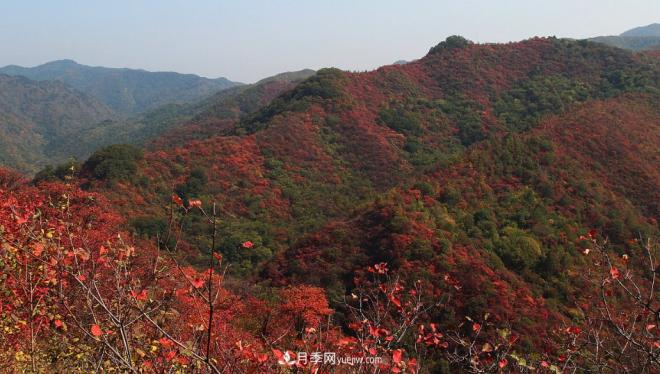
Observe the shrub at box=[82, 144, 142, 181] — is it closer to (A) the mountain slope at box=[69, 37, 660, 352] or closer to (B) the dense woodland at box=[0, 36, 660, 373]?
(B) the dense woodland at box=[0, 36, 660, 373]

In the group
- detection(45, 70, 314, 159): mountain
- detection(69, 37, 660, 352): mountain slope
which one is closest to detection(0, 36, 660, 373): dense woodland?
detection(69, 37, 660, 352): mountain slope

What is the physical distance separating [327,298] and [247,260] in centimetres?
1501

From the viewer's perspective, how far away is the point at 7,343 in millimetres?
9430

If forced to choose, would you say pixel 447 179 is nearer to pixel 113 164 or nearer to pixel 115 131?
pixel 113 164

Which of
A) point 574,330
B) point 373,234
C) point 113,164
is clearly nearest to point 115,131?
point 113,164

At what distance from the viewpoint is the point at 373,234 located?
2800 centimetres

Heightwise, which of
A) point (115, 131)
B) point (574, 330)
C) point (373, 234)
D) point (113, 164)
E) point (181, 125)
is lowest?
point (373, 234)

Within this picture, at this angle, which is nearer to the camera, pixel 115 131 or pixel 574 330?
pixel 574 330

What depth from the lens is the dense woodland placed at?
577cm

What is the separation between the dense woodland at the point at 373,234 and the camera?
5.77 metres

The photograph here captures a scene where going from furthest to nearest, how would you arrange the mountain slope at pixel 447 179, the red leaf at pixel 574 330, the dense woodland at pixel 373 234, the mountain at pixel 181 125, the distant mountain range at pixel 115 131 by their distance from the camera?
the distant mountain range at pixel 115 131 < the mountain at pixel 181 125 < the mountain slope at pixel 447 179 < the red leaf at pixel 574 330 < the dense woodland at pixel 373 234

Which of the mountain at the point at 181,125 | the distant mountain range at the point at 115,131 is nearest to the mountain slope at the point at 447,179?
the mountain at the point at 181,125

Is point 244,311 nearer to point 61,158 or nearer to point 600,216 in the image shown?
point 600,216

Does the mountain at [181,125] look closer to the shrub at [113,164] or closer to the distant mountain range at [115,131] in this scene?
the distant mountain range at [115,131]
